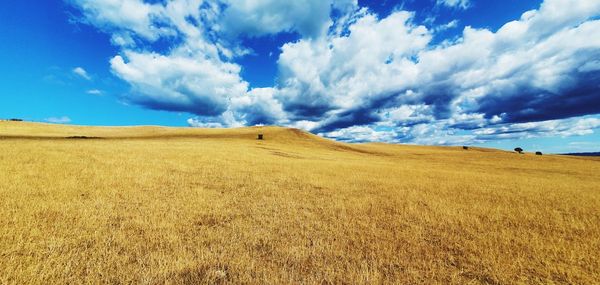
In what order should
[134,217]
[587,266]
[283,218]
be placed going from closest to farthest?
[587,266]
[134,217]
[283,218]

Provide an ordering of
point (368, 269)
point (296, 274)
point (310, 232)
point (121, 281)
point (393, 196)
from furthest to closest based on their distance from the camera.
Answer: point (393, 196)
point (310, 232)
point (368, 269)
point (296, 274)
point (121, 281)

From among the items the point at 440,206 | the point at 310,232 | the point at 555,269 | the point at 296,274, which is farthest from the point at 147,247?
the point at 440,206

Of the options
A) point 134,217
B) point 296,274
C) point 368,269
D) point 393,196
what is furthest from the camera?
point 393,196

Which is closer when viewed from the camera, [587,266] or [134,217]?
[587,266]

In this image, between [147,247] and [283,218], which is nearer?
[147,247]

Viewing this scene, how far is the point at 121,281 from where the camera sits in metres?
5.89

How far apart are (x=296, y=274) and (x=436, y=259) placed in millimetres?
3702

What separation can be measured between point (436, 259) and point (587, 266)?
3672 millimetres

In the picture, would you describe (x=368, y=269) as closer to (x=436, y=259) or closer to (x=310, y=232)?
(x=436, y=259)

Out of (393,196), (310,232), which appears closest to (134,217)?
(310,232)

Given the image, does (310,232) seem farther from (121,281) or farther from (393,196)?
(393,196)

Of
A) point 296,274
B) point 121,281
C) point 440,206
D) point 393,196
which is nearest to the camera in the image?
point 121,281

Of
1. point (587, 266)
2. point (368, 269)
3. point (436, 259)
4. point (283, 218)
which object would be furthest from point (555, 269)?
point (283, 218)

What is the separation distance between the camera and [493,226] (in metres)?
10.7
